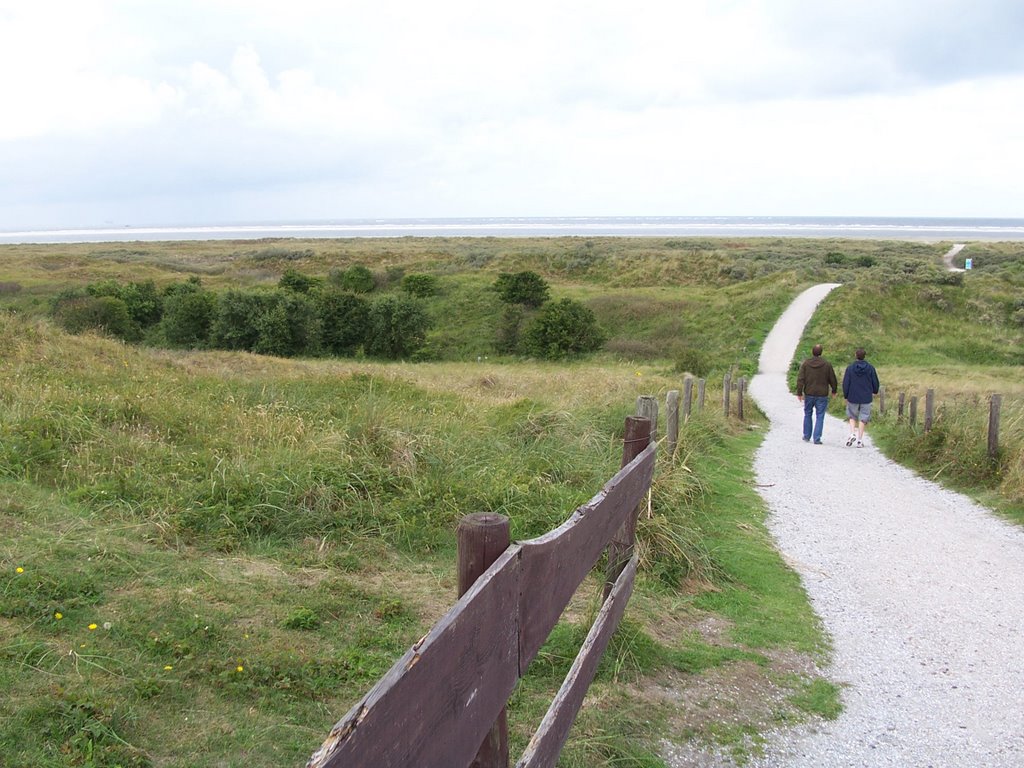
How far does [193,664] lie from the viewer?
3.67 meters

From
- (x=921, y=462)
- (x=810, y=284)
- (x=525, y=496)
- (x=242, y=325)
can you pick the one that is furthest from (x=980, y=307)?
(x=525, y=496)

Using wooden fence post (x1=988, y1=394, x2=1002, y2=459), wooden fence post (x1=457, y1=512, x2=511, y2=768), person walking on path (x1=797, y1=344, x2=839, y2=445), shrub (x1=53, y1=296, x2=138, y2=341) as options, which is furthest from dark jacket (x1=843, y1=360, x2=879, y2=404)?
shrub (x1=53, y1=296, x2=138, y2=341)

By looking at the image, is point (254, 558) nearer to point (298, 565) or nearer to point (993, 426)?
point (298, 565)

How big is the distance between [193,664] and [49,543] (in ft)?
6.00

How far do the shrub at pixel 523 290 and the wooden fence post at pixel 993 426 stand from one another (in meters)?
36.8

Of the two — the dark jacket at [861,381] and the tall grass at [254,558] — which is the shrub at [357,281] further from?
the tall grass at [254,558]

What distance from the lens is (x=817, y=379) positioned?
13.8 metres

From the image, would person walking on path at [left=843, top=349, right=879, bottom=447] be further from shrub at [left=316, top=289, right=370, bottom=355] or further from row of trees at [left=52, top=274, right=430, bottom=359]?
shrub at [left=316, top=289, right=370, bottom=355]

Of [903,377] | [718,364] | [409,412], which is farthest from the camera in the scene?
[718,364]

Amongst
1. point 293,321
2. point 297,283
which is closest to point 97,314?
point 293,321

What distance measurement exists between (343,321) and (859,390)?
108 feet

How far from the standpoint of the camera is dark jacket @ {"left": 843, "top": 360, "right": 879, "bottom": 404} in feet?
43.5

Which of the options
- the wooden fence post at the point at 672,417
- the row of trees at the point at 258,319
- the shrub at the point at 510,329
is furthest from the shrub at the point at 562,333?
the wooden fence post at the point at 672,417

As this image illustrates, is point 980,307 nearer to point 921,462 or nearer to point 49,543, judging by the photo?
point 921,462
